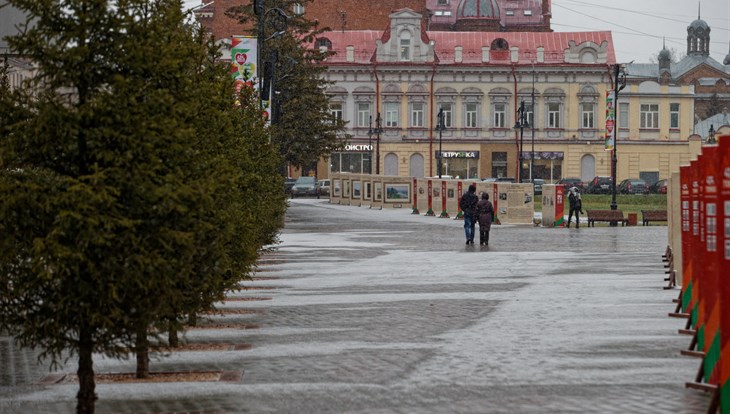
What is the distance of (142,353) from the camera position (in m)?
13.6

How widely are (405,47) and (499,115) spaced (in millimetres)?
8570

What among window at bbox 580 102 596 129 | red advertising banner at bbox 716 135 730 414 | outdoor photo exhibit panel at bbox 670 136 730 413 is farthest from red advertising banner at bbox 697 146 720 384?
window at bbox 580 102 596 129

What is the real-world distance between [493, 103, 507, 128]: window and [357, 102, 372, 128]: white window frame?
366 inches

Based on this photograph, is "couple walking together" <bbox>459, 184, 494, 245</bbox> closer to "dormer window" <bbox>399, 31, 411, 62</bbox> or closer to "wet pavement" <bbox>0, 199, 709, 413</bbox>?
"wet pavement" <bbox>0, 199, 709, 413</bbox>

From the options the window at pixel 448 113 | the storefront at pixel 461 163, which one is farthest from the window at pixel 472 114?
the storefront at pixel 461 163

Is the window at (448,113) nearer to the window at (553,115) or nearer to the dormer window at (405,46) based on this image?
the dormer window at (405,46)

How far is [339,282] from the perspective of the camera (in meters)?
26.5

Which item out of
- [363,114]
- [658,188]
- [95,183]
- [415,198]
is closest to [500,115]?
[363,114]

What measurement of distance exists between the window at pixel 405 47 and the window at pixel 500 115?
747cm

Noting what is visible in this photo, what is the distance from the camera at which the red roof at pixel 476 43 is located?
10494cm

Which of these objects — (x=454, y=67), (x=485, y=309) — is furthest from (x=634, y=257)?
(x=454, y=67)

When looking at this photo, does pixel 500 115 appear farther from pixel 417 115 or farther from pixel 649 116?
pixel 649 116

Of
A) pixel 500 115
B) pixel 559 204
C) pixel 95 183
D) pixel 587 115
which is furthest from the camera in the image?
pixel 500 115

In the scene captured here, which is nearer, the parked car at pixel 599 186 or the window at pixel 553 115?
the parked car at pixel 599 186
